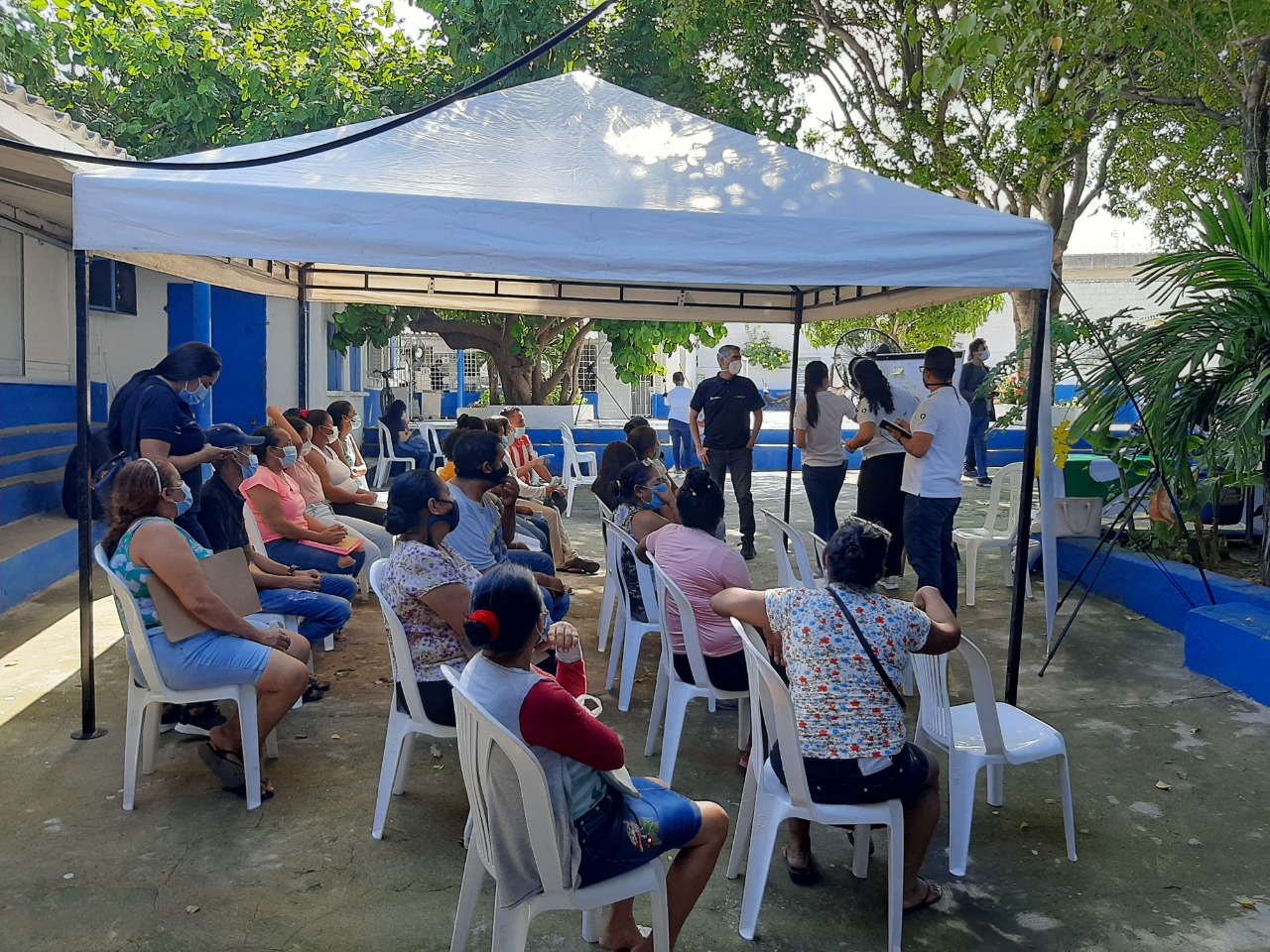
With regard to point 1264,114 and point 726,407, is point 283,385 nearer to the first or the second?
point 726,407

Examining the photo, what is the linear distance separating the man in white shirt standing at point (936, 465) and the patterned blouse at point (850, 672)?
2815mm

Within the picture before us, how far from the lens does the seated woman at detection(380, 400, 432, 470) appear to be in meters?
11.7

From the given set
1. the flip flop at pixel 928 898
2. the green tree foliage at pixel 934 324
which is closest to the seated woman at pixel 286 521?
the flip flop at pixel 928 898

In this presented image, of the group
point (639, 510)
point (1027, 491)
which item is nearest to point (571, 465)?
point (639, 510)

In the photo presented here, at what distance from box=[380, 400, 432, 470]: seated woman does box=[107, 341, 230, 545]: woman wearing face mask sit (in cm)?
694

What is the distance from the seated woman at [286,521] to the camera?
5.06 metres

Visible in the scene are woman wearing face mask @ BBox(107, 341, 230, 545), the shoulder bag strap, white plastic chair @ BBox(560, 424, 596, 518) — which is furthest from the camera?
white plastic chair @ BBox(560, 424, 596, 518)

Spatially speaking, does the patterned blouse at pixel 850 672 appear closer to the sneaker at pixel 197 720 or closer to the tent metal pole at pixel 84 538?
the sneaker at pixel 197 720

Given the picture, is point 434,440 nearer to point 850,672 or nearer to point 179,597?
point 179,597

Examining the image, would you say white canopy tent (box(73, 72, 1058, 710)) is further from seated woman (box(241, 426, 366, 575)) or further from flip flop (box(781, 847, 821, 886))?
flip flop (box(781, 847, 821, 886))

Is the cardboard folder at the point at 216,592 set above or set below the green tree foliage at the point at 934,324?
below

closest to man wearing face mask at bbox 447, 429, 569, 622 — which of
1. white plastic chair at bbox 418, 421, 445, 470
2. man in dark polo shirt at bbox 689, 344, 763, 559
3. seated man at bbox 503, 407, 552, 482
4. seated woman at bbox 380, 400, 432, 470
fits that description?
seated man at bbox 503, 407, 552, 482

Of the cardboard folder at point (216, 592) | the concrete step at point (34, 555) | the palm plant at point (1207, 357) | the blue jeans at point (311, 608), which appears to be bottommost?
the concrete step at point (34, 555)

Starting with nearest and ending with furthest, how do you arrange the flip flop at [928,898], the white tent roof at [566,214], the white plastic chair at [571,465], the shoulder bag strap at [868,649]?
1. the shoulder bag strap at [868,649]
2. the flip flop at [928,898]
3. the white tent roof at [566,214]
4. the white plastic chair at [571,465]
